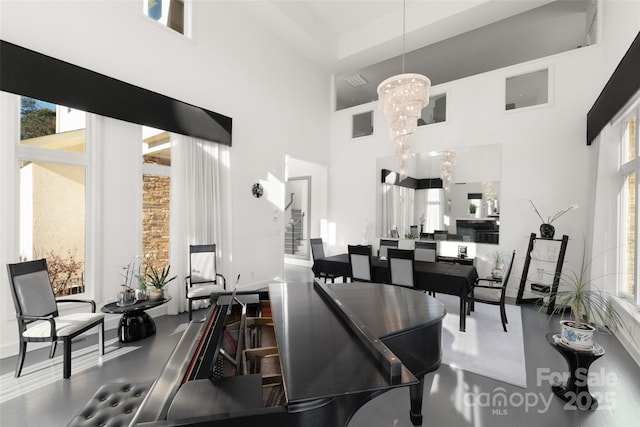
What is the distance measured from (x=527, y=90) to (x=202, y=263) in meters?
6.67

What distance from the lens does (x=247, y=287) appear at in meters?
5.61

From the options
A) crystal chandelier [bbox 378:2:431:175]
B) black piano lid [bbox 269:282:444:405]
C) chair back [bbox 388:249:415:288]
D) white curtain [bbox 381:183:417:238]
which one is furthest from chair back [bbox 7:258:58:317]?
white curtain [bbox 381:183:417:238]

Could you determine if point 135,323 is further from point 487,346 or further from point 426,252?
point 426,252

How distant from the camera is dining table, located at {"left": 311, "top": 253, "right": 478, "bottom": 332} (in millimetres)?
3672

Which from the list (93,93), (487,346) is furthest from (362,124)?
(487,346)

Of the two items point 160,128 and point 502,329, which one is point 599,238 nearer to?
point 502,329

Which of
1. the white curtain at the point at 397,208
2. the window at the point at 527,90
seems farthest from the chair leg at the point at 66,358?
the window at the point at 527,90

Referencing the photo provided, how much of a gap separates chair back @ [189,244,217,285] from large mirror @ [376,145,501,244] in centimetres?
419

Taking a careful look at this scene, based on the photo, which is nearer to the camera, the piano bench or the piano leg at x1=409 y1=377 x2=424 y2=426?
the piano bench

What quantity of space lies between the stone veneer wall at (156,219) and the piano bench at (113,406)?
9.73 ft

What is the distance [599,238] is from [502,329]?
197 cm

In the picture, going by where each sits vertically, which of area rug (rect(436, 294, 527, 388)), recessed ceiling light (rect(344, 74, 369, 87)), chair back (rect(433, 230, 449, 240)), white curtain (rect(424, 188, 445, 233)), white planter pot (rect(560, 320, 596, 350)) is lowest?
area rug (rect(436, 294, 527, 388))

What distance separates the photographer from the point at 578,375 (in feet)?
7.52

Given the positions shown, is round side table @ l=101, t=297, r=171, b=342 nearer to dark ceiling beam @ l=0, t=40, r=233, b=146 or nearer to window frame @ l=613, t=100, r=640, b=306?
dark ceiling beam @ l=0, t=40, r=233, b=146
